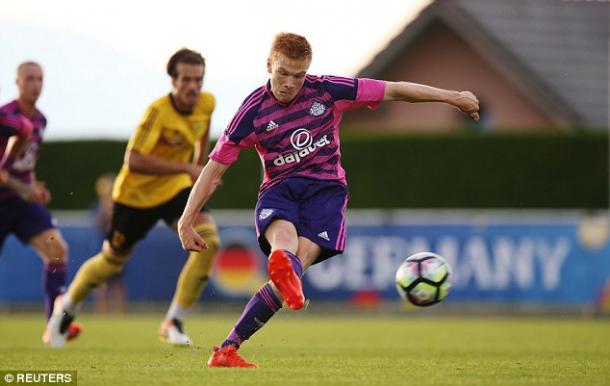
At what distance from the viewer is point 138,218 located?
1151cm

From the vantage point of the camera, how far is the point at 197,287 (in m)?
11.6

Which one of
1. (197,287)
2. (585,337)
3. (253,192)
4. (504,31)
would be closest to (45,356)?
(197,287)

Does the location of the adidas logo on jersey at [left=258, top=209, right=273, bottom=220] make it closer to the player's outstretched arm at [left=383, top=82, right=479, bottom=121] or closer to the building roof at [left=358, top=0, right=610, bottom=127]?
the player's outstretched arm at [left=383, top=82, right=479, bottom=121]

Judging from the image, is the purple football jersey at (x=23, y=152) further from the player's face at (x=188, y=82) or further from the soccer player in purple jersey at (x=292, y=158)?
the soccer player in purple jersey at (x=292, y=158)

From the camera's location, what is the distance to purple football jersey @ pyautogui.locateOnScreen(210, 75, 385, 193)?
28.0 feet

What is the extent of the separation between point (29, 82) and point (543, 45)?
2408cm

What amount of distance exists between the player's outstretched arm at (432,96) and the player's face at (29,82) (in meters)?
4.16

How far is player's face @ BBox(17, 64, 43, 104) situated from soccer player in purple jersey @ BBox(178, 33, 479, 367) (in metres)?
3.68

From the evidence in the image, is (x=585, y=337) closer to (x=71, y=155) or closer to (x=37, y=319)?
(x=37, y=319)

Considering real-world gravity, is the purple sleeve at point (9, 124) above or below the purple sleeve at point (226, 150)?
below

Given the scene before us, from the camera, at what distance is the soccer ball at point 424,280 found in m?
9.41

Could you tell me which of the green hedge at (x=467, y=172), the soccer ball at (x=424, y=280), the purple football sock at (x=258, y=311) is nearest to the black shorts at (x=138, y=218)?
the soccer ball at (x=424, y=280)

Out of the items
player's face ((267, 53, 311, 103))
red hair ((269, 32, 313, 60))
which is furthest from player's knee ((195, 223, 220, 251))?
red hair ((269, 32, 313, 60))

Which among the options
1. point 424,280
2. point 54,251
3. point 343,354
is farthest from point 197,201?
point 54,251
